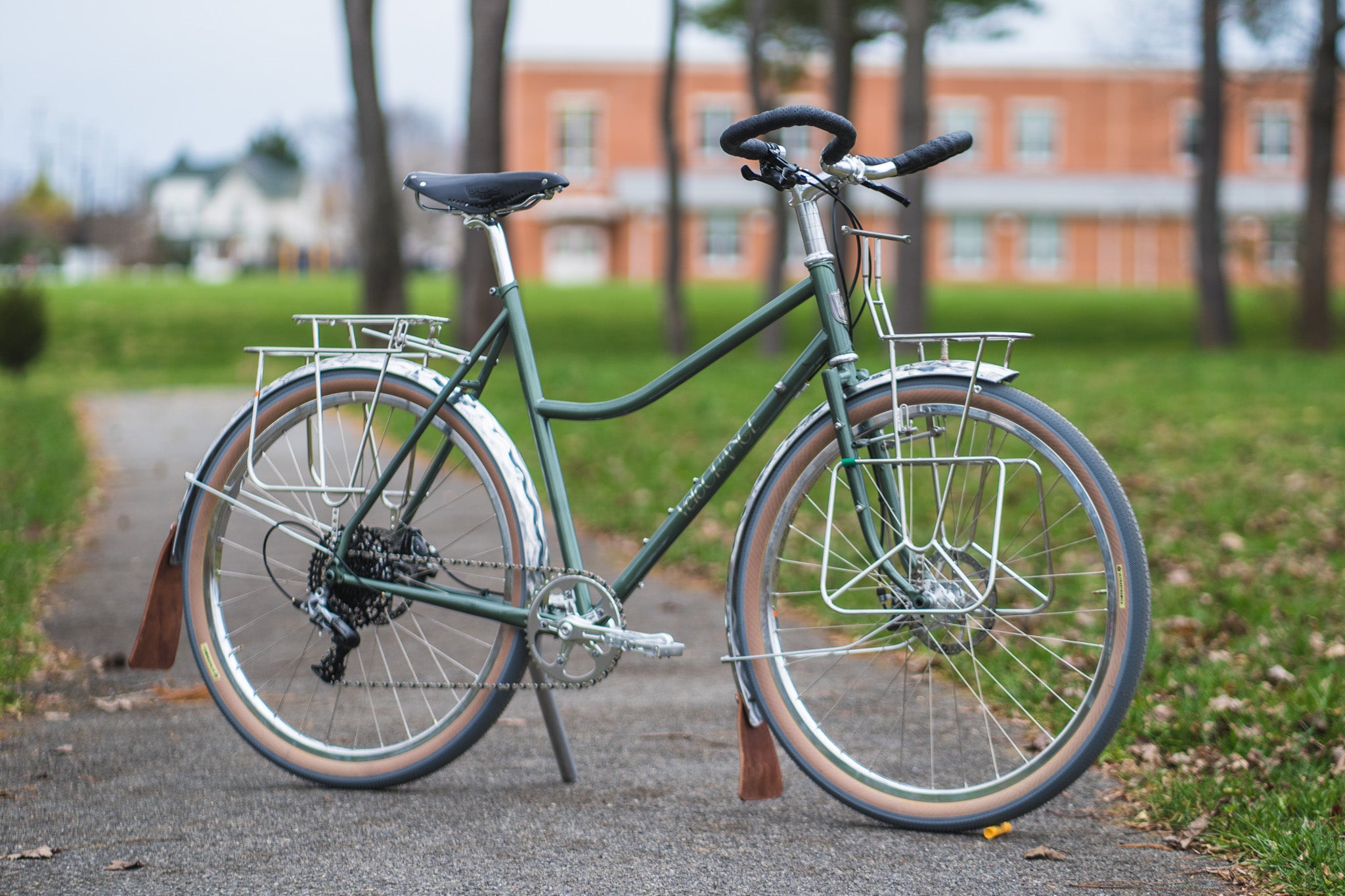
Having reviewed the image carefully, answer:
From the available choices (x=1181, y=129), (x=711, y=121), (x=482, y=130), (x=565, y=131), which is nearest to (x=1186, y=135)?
(x=1181, y=129)

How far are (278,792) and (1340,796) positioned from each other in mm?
2371

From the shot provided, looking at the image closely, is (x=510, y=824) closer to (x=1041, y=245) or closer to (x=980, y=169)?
(x=1041, y=245)

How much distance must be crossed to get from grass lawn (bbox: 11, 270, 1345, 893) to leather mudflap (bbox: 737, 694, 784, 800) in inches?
32.2

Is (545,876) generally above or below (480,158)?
below

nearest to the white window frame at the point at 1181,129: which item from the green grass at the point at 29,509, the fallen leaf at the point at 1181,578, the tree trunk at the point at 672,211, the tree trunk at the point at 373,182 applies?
the tree trunk at the point at 672,211

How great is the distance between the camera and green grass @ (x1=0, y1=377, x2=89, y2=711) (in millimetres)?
4805

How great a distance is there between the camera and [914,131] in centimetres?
1812

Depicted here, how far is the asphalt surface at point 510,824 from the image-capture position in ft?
9.22

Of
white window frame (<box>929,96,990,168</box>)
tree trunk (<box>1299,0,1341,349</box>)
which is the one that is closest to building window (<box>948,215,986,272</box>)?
white window frame (<box>929,96,990,168</box>)

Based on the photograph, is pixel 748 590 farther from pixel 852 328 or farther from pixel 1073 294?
pixel 1073 294

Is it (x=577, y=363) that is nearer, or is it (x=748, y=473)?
(x=748, y=473)

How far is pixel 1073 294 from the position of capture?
131 ft

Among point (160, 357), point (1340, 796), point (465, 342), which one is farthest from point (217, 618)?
point (160, 357)

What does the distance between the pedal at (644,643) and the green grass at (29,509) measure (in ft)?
6.51
